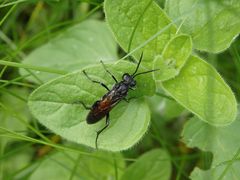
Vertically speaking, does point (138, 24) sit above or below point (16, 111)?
above

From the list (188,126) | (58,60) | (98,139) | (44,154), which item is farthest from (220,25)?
(44,154)

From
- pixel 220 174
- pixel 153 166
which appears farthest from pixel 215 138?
pixel 153 166

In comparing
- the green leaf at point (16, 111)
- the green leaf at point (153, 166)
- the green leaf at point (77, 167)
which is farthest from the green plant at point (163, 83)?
the green leaf at point (16, 111)

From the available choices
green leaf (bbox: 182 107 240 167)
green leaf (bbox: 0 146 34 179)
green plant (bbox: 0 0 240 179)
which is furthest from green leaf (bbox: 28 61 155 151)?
green leaf (bbox: 0 146 34 179)

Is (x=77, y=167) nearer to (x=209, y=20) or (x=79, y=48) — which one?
(x=79, y=48)

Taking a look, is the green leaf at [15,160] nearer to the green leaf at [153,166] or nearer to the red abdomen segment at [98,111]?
the green leaf at [153,166]
